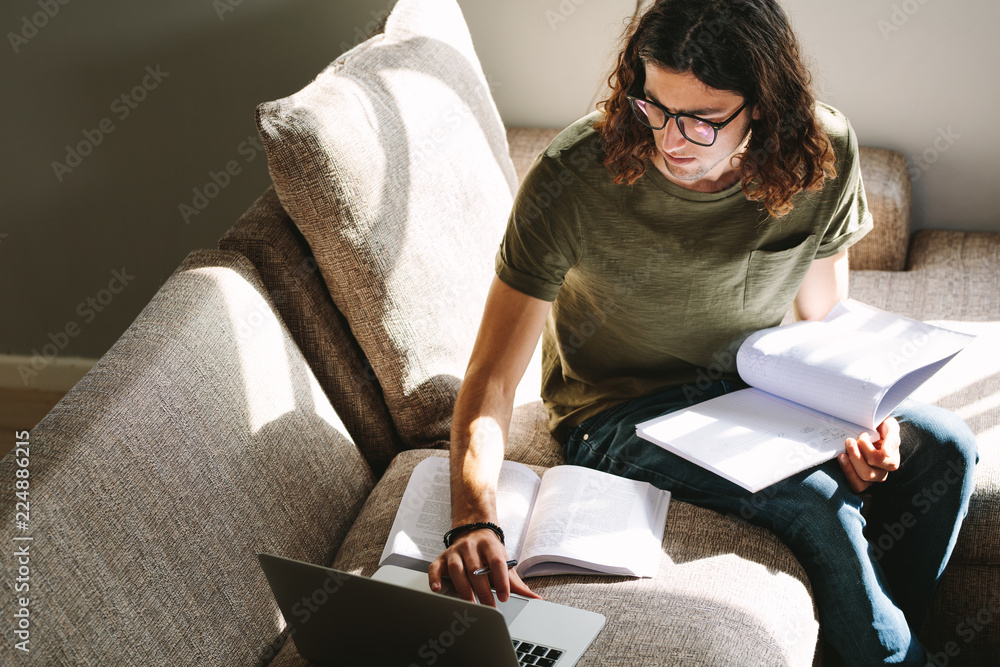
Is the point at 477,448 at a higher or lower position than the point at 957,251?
higher

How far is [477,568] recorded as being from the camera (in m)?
1.02

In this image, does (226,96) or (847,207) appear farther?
(226,96)

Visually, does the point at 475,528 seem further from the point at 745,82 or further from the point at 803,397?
the point at 745,82

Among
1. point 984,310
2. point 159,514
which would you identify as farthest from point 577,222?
point 984,310

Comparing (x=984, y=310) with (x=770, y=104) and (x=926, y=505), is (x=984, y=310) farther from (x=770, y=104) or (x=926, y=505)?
(x=770, y=104)

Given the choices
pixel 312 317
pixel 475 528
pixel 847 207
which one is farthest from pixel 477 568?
pixel 847 207

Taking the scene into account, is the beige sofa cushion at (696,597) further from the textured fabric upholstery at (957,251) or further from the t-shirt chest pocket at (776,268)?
the textured fabric upholstery at (957,251)

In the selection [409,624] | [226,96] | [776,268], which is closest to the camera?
[409,624]

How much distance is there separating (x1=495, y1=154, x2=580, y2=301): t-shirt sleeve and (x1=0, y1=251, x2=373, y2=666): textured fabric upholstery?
0.38 metres

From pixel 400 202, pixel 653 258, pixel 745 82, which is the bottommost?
pixel 653 258

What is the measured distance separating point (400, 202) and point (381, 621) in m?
0.73

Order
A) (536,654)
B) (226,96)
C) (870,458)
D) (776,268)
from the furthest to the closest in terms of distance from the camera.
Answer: (226,96), (776,268), (870,458), (536,654)

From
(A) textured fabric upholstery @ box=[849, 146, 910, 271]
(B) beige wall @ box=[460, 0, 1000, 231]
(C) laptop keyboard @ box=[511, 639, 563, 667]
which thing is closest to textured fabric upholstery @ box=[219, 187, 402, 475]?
(C) laptop keyboard @ box=[511, 639, 563, 667]

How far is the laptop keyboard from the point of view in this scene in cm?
97
